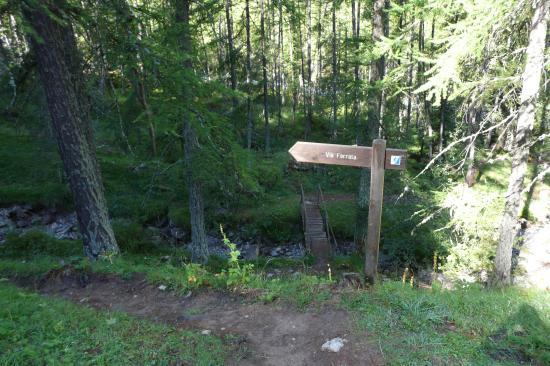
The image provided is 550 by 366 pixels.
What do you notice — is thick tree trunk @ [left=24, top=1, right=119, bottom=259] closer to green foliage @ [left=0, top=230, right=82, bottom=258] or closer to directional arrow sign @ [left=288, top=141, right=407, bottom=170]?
directional arrow sign @ [left=288, top=141, right=407, bottom=170]

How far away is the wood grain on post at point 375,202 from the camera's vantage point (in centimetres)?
457

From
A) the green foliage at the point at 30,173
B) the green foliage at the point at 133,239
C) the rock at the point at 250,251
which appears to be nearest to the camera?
the green foliage at the point at 133,239

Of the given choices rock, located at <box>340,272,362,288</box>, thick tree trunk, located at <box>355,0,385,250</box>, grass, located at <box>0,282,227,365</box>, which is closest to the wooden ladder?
thick tree trunk, located at <box>355,0,385,250</box>

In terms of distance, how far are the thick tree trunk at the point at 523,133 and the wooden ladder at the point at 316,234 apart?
17.3ft

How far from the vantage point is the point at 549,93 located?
11.6 metres

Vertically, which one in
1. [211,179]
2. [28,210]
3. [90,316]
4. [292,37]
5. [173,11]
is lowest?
[28,210]

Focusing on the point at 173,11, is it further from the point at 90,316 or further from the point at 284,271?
the point at 284,271

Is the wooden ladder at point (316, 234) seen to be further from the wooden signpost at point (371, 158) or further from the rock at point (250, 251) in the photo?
the wooden signpost at point (371, 158)

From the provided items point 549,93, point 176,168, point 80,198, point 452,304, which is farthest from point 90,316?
point 549,93

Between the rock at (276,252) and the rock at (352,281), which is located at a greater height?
the rock at (352,281)

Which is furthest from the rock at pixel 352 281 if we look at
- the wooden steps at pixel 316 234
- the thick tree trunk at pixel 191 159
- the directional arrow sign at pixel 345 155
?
the wooden steps at pixel 316 234

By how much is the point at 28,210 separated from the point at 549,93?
22.1 m

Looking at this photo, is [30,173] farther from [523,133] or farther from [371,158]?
[523,133]

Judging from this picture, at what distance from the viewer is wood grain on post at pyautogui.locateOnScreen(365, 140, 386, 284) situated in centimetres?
457
